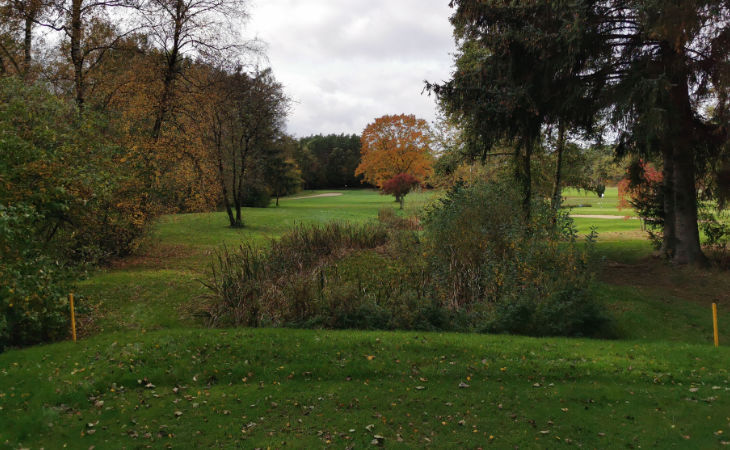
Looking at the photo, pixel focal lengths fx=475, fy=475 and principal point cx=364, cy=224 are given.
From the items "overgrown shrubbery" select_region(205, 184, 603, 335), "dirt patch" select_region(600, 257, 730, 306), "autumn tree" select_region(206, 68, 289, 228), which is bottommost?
"dirt patch" select_region(600, 257, 730, 306)

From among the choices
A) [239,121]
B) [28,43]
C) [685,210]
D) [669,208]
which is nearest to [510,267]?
[685,210]

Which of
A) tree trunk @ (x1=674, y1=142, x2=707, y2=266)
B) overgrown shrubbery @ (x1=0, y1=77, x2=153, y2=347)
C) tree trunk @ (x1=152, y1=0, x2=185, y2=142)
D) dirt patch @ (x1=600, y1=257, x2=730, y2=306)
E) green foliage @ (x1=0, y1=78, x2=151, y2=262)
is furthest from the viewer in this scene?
tree trunk @ (x1=152, y1=0, x2=185, y2=142)

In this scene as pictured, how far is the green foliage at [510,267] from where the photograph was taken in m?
8.11

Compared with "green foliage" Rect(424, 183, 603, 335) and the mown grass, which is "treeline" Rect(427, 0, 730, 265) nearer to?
"green foliage" Rect(424, 183, 603, 335)

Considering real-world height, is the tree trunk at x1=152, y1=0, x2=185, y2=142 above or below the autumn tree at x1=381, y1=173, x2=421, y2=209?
above

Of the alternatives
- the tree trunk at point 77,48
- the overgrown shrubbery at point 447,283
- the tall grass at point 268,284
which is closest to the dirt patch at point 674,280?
the overgrown shrubbery at point 447,283

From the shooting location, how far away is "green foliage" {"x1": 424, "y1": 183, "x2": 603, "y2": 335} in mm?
8109

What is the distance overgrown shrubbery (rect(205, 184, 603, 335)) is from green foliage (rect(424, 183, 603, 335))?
0.02 metres

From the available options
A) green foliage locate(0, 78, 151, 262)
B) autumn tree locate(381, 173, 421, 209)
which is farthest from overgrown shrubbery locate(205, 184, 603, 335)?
autumn tree locate(381, 173, 421, 209)

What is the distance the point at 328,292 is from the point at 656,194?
11.6 meters

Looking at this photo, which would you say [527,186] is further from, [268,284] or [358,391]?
[358,391]

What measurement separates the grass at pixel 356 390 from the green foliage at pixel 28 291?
1.87 ft

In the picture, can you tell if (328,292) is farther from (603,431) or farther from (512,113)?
(512,113)

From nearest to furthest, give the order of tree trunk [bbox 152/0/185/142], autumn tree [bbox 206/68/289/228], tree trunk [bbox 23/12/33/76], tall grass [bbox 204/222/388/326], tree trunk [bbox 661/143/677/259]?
tall grass [bbox 204/222/388/326] → tree trunk [bbox 661/143/677/259] → tree trunk [bbox 23/12/33/76] → tree trunk [bbox 152/0/185/142] → autumn tree [bbox 206/68/289/228]
